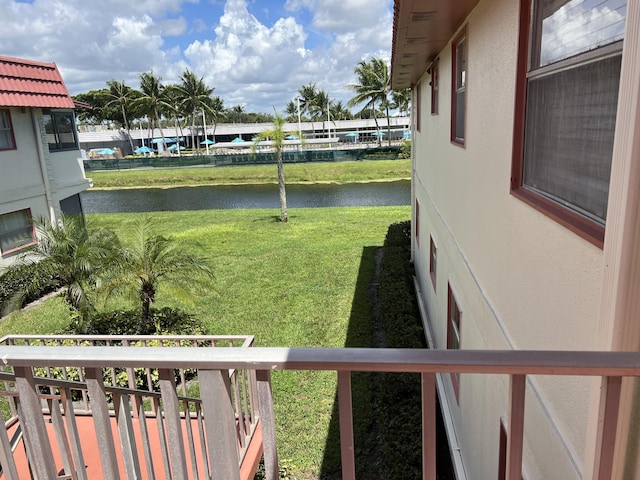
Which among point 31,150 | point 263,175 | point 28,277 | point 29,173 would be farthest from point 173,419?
point 263,175

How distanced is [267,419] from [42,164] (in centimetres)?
1312

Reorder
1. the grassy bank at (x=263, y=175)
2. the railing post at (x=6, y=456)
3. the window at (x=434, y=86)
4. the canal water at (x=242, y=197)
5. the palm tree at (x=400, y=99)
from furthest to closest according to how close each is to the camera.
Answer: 1. the palm tree at (x=400, y=99)
2. the grassy bank at (x=263, y=175)
3. the canal water at (x=242, y=197)
4. the window at (x=434, y=86)
5. the railing post at (x=6, y=456)

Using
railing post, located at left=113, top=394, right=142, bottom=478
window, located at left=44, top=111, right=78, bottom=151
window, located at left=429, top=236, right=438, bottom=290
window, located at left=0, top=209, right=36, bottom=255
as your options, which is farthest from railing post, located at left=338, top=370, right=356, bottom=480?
window, located at left=44, top=111, right=78, bottom=151

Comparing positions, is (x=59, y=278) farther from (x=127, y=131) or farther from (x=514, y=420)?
(x=127, y=131)

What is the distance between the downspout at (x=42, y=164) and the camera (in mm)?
12133

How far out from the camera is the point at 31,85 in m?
12.0

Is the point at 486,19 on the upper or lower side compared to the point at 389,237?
upper

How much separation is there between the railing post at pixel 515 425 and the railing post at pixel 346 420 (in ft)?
1.36

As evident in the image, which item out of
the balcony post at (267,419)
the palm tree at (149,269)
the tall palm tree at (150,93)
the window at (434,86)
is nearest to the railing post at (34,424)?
the balcony post at (267,419)

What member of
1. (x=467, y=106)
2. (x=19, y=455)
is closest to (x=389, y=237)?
(x=467, y=106)

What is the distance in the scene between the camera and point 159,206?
3056 cm

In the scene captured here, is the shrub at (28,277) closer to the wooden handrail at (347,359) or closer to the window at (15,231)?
the window at (15,231)

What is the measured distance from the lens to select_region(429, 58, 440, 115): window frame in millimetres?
6891

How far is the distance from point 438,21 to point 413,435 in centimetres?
434
